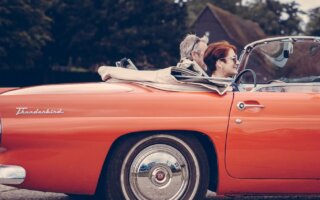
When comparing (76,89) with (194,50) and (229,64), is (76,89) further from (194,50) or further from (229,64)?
(194,50)

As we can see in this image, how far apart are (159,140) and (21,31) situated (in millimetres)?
28259

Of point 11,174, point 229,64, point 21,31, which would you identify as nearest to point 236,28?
point 21,31

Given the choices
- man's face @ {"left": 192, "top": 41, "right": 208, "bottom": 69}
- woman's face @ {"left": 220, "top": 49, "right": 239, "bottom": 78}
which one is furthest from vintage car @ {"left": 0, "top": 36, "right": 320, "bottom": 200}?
man's face @ {"left": 192, "top": 41, "right": 208, "bottom": 69}

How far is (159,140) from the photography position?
4.01 meters

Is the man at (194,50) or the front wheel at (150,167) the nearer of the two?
the front wheel at (150,167)

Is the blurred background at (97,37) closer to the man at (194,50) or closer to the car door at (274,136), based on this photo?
the man at (194,50)

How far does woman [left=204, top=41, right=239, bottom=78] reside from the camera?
5.35 metres

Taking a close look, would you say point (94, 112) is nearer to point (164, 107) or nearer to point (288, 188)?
point (164, 107)

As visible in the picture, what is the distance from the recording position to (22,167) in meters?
3.82

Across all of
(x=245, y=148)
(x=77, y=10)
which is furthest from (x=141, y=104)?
(x=77, y=10)

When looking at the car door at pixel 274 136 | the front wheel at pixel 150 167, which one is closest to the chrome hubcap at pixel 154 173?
the front wheel at pixel 150 167

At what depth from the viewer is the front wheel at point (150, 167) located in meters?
3.98

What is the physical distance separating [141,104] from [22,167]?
846 millimetres

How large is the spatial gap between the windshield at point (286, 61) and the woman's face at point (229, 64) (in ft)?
0.40
